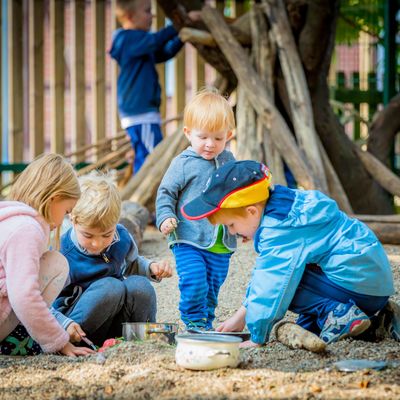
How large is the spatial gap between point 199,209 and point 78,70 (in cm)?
596

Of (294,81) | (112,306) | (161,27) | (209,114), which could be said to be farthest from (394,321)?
(161,27)

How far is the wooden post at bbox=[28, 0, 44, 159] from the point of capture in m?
8.77

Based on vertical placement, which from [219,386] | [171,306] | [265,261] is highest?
[265,261]

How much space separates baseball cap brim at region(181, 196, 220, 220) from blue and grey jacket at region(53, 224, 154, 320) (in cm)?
52

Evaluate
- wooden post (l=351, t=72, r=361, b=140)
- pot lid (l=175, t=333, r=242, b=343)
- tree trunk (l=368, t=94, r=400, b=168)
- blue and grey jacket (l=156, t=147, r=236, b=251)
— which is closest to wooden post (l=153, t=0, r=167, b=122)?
wooden post (l=351, t=72, r=361, b=140)

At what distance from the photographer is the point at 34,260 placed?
2986 mm

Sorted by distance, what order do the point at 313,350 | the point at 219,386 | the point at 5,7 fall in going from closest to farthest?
the point at 219,386 → the point at 313,350 → the point at 5,7

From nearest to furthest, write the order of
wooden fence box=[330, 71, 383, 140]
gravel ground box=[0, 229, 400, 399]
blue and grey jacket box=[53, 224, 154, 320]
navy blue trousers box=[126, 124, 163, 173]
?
1. gravel ground box=[0, 229, 400, 399]
2. blue and grey jacket box=[53, 224, 154, 320]
3. navy blue trousers box=[126, 124, 163, 173]
4. wooden fence box=[330, 71, 383, 140]

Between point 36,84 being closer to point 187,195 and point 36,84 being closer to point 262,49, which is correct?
point 262,49

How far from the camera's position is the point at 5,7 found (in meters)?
9.11

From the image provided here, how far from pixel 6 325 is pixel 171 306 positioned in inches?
49.3

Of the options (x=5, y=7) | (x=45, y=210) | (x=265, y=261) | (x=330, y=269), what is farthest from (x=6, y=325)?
(x=5, y=7)

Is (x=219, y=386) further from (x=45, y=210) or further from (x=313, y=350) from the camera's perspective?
(x=45, y=210)

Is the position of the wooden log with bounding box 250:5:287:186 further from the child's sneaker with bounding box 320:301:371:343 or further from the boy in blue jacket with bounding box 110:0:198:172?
the child's sneaker with bounding box 320:301:371:343
